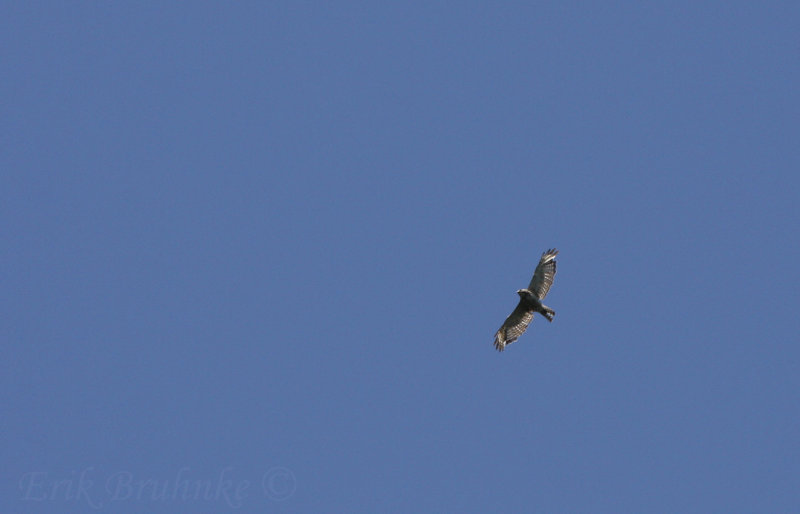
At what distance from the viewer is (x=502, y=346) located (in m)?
71.3

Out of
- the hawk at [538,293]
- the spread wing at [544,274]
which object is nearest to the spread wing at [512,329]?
the hawk at [538,293]

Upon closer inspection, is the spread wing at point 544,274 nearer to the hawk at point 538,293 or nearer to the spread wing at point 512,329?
the hawk at point 538,293

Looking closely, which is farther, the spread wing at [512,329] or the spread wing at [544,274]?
the spread wing at [512,329]

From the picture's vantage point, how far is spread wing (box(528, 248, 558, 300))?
228ft

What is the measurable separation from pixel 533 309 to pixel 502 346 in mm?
2481

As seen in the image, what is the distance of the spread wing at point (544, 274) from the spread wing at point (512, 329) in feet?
5.01

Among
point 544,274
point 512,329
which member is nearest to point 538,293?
point 544,274

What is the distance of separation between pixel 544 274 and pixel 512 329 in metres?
3.48

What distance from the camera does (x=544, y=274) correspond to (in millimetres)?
69562

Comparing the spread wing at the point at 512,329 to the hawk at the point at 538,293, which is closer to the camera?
the hawk at the point at 538,293

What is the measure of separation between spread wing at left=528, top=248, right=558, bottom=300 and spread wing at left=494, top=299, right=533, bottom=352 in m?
1.53

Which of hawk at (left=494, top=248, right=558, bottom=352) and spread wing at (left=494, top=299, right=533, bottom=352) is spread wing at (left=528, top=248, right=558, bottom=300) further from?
spread wing at (left=494, top=299, right=533, bottom=352)

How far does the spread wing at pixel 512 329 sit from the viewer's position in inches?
2795

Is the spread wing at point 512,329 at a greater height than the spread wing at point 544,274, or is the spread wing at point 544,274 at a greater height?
the spread wing at point 544,274
